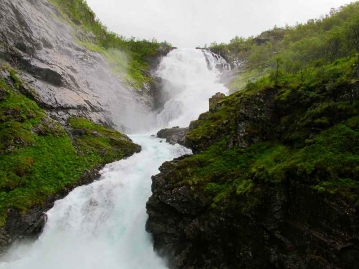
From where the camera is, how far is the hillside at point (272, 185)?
36.0ft

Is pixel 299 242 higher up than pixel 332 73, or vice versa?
pixel 332 73

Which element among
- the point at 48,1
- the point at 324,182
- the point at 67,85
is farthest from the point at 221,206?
the point at 48,1

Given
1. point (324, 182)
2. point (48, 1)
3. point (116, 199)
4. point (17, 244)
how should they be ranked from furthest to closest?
point (48, 1)
point (116, 199)
point (17, 244)
point (324, 182)

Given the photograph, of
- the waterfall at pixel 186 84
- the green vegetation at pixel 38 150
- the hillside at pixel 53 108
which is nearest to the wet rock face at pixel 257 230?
the hillside at pixel 53 108

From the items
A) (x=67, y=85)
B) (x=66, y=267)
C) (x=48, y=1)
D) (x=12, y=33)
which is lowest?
(x=66, y=267)

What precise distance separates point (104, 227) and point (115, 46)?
1883 inches

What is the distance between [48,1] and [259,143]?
4718cm

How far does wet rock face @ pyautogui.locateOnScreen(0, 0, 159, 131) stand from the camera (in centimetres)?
3069

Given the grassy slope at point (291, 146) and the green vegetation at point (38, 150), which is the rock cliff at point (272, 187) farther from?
the green vegetation at point (38, 150)

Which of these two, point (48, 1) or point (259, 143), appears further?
point (48, 1)

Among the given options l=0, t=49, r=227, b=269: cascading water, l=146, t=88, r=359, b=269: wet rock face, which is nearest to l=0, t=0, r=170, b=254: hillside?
l=0, t=49, r=227, b=269: cascading water

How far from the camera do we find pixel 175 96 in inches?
2061

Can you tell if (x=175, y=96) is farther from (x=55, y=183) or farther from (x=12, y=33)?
(x=55, y=183)

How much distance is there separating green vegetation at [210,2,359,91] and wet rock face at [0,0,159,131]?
18027mm
